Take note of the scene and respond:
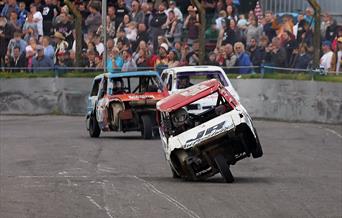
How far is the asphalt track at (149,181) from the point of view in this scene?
11617mm

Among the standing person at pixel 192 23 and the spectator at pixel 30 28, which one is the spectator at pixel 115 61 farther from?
the spectator at pixel 30 28

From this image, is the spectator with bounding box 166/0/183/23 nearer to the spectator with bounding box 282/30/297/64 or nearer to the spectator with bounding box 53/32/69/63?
the spectator with bounding box 282/30/297/64

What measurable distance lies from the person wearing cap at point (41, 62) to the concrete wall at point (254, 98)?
0.37m

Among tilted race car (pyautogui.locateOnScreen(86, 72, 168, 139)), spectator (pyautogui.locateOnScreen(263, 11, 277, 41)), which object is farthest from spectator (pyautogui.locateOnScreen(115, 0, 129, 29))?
tilted race car (pyautogui.locateOnScreen(86, 72, 168, 139))

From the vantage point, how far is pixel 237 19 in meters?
26.9

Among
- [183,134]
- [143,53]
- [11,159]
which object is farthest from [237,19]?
[183,134]

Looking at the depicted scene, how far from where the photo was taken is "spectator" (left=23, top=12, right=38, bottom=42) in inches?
1195

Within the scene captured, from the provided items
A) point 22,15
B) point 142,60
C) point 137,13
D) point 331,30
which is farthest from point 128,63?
point 331,30

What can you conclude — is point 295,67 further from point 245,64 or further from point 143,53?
point 143,53

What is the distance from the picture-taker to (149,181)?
14.4 m

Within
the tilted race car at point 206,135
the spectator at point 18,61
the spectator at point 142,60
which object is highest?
the tilted race car at point 206,135

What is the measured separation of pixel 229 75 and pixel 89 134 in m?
5.63

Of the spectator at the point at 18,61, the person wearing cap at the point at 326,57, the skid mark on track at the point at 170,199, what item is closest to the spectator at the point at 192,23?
the person wearing cap at the point at 326,57

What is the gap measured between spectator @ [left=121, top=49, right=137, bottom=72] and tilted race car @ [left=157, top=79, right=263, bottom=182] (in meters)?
14.4
